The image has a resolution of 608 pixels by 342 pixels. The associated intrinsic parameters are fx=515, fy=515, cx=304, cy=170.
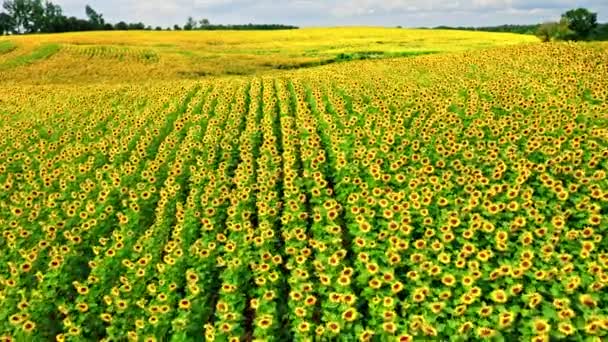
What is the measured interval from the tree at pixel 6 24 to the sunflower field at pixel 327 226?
112542 mm

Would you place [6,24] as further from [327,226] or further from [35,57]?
[327,226]

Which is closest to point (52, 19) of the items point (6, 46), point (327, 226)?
point (6, 46)

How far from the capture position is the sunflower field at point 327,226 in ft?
21.6

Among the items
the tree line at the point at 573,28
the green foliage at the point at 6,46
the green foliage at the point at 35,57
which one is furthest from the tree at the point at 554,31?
the green foliage at the point at 6,46

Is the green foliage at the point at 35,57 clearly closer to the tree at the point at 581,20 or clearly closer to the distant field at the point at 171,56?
the distant field at the point at 171,56

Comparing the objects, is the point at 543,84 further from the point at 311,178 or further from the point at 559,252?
the point at 559,252

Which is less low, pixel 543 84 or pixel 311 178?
pixel 543 84

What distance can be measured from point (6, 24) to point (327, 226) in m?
126

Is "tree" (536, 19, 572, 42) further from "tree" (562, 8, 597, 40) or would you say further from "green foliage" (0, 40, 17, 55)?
"green foliage" (0, 40, 17, 55)

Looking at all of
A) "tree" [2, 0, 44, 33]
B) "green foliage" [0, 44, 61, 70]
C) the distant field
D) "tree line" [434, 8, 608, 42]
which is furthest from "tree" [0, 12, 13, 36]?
"tree line" [434, 8, 608, 42]

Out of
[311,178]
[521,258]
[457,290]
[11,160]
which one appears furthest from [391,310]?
[11,160]

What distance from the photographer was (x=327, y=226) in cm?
867

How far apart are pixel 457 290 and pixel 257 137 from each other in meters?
9.91

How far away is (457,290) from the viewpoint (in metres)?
6.61
